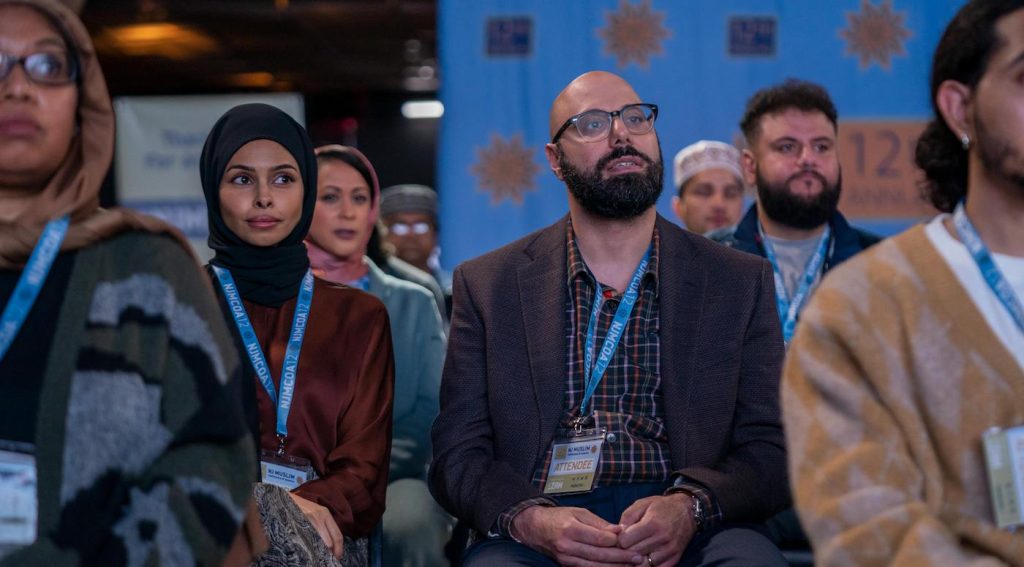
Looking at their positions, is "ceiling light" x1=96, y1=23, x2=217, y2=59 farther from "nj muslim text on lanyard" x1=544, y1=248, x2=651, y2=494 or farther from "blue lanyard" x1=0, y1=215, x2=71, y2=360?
"blue lanyard" x1=0, y1=215, x2=71, y2=360

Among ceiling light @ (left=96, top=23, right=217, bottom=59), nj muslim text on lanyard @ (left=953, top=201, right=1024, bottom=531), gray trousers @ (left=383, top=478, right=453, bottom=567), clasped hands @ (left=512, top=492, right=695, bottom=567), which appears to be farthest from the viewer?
ceiling light @ (left=96, top=23, right=217, bottom=59)

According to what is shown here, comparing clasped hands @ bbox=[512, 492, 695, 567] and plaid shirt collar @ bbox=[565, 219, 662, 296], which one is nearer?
clasped hands @ bbox=[512, 492, 695, 567]

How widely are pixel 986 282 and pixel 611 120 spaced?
150 centimetres

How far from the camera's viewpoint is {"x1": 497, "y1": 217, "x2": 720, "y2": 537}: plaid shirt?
2707 mm

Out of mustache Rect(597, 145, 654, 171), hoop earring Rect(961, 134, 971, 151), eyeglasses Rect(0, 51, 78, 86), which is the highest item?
eyeglasses Rect(0, 51, 78, 86)

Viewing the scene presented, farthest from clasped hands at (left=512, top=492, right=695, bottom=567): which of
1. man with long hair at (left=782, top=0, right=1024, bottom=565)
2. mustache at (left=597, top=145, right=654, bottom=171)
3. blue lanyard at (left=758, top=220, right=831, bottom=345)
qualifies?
blue lanyard at (left=758, top=220, right=831, bottom=345)

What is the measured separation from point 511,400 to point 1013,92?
4.83 ft

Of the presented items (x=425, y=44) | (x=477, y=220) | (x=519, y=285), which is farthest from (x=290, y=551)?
(x=425, y=44)

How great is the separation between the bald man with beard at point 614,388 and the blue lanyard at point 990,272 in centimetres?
101

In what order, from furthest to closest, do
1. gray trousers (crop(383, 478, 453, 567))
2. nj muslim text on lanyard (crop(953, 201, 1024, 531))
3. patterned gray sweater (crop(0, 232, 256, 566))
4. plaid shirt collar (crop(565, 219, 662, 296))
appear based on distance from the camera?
gray trousers (crop(383, 478, 453, 567)), plaid shirt collar (crop(565, 219, 662, 296)), patterned gray sweater (crop(0, 232, 256, 566)), nj muslim text on lanyard (crop(953, 201, 1024, 531))

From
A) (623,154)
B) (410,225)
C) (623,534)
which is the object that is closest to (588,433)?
(623,534)

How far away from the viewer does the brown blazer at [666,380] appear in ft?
8.82

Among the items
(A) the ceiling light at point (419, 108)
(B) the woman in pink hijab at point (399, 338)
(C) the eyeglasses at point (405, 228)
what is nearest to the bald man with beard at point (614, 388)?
(B) the woman in pink hijab at point (399, 338)

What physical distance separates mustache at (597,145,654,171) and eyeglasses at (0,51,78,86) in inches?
61.0
